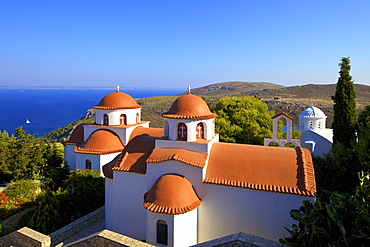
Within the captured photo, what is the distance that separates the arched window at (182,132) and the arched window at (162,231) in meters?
3.95

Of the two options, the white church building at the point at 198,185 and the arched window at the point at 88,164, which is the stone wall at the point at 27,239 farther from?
the arched window at the point at 88,164

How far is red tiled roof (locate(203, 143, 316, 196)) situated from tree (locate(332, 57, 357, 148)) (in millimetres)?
8539

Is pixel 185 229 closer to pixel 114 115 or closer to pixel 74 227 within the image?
pixel 74 227

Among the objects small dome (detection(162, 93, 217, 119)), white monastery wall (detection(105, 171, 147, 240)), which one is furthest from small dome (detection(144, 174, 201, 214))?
small dome (detection(162, 93, 217, 119))

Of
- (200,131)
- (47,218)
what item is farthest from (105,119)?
(200,131)

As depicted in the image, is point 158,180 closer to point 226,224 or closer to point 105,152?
point 226,224

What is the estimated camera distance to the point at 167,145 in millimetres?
12375

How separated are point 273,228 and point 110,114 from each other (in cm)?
1402

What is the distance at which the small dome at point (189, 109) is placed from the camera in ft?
40.5

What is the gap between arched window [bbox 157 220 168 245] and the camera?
10.5 metres

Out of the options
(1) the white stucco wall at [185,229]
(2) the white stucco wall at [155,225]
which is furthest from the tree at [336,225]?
(2) the white stucco wall at [155,225]

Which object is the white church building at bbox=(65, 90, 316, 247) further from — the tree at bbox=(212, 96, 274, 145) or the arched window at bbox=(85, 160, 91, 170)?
the tree at bbox=(212, 96, 274, 145)

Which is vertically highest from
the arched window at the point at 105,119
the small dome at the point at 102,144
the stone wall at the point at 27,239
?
the arched window at the point at 105,119

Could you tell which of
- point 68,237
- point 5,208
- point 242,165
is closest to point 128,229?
point 68,237
